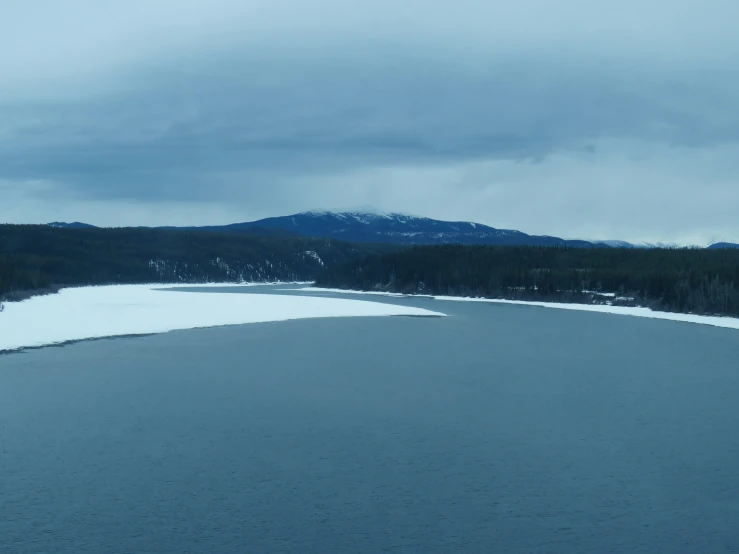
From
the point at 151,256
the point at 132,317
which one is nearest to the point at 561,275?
the point at 132,317

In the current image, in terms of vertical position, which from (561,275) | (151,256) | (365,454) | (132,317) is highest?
(151,256)

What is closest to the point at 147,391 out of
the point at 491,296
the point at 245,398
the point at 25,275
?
the point at 245,398

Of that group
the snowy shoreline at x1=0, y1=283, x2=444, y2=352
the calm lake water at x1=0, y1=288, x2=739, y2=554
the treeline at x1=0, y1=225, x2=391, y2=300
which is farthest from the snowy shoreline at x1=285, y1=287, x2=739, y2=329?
the treeline at x1=0, y1=225, x2=391, y2=300

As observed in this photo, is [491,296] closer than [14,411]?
No

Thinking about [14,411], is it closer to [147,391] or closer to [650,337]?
[147,391]

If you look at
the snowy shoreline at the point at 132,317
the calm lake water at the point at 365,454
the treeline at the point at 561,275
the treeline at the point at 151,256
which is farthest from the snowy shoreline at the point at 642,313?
the treeline at the point at 151,256

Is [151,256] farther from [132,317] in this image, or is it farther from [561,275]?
[132,317]
